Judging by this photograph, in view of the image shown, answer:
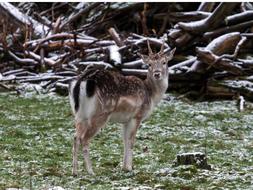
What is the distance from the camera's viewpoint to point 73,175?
20.7ft

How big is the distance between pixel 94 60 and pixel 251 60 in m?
3.71

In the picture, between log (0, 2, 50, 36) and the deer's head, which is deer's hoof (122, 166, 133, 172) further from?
log (0, 2, 50, 36)

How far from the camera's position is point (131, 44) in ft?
A: 45.9

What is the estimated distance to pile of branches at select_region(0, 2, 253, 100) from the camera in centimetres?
1306

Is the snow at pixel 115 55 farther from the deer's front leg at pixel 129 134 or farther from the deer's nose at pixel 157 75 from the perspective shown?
the deer's front leg at pixel 129 134

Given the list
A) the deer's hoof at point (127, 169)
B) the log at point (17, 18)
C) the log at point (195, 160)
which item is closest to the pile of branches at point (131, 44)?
the log at point (17, 18)

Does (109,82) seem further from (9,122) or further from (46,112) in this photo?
(46,112)

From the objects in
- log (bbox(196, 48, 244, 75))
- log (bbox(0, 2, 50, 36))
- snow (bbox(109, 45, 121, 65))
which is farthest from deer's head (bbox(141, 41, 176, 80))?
log (bbox(0, 2, 50, 36))

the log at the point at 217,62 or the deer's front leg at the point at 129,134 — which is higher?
the log at the point at 217,62

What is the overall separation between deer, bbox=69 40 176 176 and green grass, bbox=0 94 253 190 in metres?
0.34

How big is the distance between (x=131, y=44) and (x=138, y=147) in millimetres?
5768

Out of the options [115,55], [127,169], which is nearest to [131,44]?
[115,55]

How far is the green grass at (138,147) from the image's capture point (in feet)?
19.9

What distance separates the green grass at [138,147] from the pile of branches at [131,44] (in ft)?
2.86
